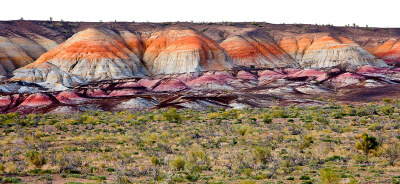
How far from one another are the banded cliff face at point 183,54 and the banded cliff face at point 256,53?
5.74 m

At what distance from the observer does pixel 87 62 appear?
92.4 metres

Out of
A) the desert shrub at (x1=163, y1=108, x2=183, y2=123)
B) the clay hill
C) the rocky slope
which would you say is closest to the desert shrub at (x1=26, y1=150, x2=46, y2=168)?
the desert shrub at (x1=163, y1=108, x2=183, y2=123)

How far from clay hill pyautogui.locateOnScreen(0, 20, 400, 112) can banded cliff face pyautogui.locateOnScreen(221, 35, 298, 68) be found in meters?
0.32

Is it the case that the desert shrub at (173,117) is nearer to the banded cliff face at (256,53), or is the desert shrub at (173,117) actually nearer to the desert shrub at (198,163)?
the desert shrub at (198,163)

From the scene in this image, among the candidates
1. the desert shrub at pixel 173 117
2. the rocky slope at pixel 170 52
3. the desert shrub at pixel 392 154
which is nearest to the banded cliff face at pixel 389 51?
the rocky slope at pixel 170 52

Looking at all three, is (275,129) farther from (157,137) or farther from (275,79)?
(275,79)

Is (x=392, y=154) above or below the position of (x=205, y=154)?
above

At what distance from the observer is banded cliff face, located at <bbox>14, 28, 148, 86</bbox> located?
282 ft

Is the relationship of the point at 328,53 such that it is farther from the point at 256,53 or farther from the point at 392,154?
the point at 392,154

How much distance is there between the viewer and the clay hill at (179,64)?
64.5m

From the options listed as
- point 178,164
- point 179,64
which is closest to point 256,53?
point 179,64

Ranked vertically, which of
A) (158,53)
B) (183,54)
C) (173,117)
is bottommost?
(173,117)

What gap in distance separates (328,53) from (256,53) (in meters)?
20.4

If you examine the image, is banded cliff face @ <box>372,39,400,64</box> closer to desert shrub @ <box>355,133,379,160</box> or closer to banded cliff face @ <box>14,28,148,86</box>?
banded cliff face @ <box>14,28,148,86</box>
